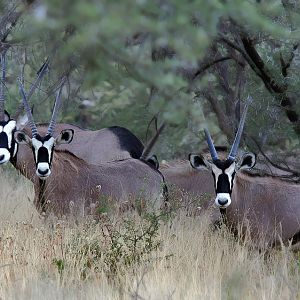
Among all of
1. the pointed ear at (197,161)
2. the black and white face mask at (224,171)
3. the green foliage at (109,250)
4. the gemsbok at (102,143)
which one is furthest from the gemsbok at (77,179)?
the green foliage at (109,250)

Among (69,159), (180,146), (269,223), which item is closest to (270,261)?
(269,223)

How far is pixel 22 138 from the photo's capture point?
29.5 ft

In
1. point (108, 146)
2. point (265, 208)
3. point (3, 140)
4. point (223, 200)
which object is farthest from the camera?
point (108, 146)

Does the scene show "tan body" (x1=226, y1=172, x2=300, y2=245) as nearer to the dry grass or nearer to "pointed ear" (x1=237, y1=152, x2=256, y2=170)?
"pointed ear" (x1=237, y1=152, x2=256, y2=170)

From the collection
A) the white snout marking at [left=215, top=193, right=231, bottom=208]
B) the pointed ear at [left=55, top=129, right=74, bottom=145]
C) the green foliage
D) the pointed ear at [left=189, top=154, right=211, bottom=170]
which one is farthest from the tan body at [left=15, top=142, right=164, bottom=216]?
the green foliage

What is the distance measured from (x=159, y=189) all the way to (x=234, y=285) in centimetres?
385

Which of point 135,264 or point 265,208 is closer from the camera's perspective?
point 135,264

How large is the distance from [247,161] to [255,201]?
0.40 metres

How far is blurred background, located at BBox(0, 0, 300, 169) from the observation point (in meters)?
3.53

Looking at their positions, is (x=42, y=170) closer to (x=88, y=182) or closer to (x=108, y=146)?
(x=88, y=182)

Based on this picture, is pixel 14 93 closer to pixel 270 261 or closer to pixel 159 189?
pixel 159 189

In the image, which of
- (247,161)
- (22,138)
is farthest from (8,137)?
(247,161)

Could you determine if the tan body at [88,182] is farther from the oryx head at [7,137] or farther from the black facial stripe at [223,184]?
the black facial stripe at [223,184]

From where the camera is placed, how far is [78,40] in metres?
3.32
